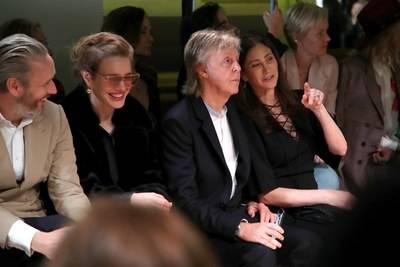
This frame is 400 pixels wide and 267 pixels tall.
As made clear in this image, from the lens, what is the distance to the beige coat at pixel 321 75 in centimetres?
386

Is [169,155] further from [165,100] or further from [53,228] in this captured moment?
[165,100]

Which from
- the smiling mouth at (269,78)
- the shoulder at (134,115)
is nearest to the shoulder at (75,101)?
the shoulder at (134,115)

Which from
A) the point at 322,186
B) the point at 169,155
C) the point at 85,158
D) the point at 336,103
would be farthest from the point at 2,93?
the point at 336,103

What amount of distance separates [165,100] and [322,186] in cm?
120

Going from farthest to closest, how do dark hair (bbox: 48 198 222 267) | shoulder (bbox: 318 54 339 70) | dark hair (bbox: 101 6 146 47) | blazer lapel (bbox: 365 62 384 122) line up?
dark hair (bbox: 101 6 146 47) < shoulder (bbox: 318 54 339 70) < blazer lapel (bbox: 365 62 384 122) < dark hair (bbox: 48 198 222 267)

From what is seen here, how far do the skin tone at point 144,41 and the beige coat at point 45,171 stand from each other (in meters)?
1.34

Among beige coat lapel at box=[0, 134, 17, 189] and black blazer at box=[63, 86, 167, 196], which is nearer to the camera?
beige coat lapel at box=[0, 134, 17, 189]

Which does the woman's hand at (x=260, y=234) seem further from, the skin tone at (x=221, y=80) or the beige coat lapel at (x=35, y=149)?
the beige coat lapel at (x=35, y=149)

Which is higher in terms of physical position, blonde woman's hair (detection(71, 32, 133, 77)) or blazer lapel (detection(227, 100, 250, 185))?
blonde woman's hair (detection(71, 32, 133, 77))

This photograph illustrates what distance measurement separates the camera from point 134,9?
164 inches

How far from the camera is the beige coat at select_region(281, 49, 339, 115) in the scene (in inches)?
152

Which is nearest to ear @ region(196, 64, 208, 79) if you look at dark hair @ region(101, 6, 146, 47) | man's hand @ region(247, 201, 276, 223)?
man's hand @ region(247, 201, 276, 223)

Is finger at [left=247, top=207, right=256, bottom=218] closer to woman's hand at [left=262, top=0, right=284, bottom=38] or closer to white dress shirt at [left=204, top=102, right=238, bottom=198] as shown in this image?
white dress shirt at [left=204, top=102, right=238, bottom=198]

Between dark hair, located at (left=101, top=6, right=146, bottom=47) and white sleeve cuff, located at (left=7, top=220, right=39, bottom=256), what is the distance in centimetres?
170
